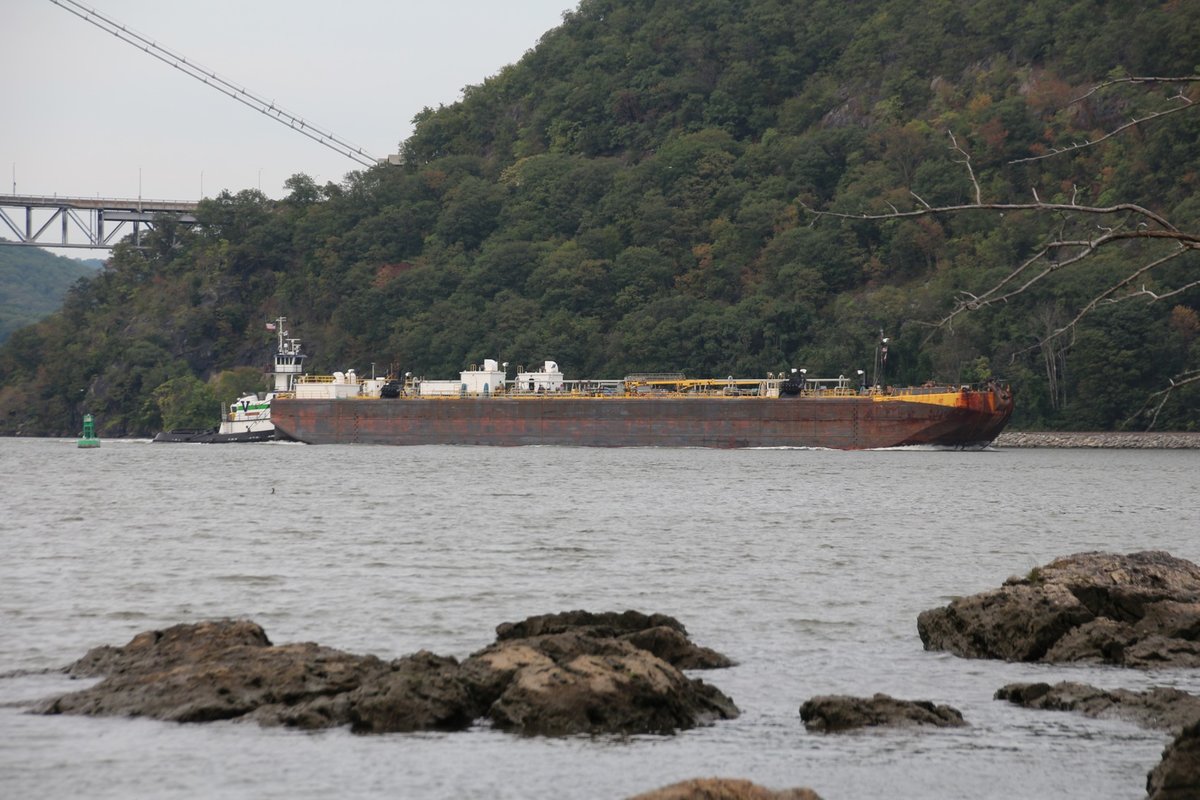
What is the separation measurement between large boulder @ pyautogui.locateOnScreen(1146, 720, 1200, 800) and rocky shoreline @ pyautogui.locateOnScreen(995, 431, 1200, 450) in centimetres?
8312

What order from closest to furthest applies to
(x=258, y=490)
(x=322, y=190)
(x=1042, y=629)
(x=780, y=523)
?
(x=1042, y=629)
(x=780, y=523)
(x=258, y=490)
(x=322, y=190)

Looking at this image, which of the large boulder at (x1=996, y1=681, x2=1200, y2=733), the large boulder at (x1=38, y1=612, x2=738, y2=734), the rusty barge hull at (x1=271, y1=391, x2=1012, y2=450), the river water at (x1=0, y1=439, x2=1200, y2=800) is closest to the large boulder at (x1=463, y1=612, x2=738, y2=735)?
the large boulder at (x1=38, y1=612, x2=738, y2=734)

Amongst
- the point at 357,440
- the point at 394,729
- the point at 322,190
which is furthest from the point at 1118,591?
the point at 322,190

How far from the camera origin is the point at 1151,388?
298 ft

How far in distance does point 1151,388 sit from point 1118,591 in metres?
76.6

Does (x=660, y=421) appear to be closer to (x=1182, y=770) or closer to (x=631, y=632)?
(x=631, y=632)

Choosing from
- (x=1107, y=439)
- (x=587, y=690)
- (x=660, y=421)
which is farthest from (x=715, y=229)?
(x=587, y=690)

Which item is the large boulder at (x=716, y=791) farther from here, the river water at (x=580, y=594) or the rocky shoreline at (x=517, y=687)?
the rocky shoreline at (x=517, y=687)

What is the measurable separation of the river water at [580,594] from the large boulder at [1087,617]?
37cm

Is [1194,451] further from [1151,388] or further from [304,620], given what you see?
[304,620]

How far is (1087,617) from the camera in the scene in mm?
18656

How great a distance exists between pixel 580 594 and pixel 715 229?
10591 cm

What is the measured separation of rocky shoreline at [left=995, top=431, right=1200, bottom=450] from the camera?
91000 mm

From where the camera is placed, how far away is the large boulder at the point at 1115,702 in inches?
592
